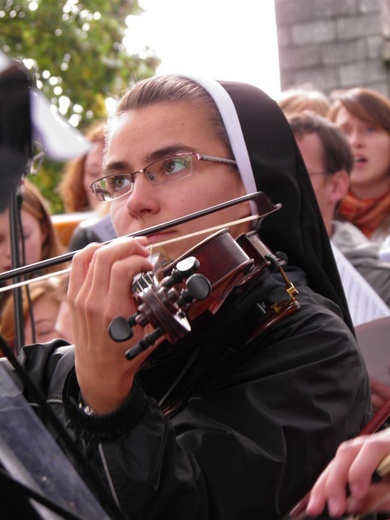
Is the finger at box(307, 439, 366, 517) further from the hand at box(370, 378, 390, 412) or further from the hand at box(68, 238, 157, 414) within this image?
the hand at box(370, 378, 390, 412)

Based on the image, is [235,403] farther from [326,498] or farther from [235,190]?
[235,190]

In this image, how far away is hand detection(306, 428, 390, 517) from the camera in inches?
60.2


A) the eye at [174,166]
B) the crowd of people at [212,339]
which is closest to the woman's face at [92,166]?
the crowd of people at [212,339]

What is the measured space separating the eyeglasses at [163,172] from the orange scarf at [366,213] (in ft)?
6.57

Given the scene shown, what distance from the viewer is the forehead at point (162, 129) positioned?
237 cm

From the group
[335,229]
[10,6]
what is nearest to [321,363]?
[335,229]

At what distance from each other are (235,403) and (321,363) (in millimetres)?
205

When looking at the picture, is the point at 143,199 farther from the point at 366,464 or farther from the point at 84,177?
the point at 84,177

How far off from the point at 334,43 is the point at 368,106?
6.20m

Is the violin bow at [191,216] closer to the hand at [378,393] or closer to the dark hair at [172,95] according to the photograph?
the dark hair at [172,95]

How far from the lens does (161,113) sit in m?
2.42

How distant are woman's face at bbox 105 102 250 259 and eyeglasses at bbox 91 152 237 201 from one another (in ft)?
0.04

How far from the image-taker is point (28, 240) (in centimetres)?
431

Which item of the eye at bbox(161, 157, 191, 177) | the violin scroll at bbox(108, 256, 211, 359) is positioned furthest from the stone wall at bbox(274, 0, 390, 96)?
the violin scroll at bbox(108, 256, 211, 359)
